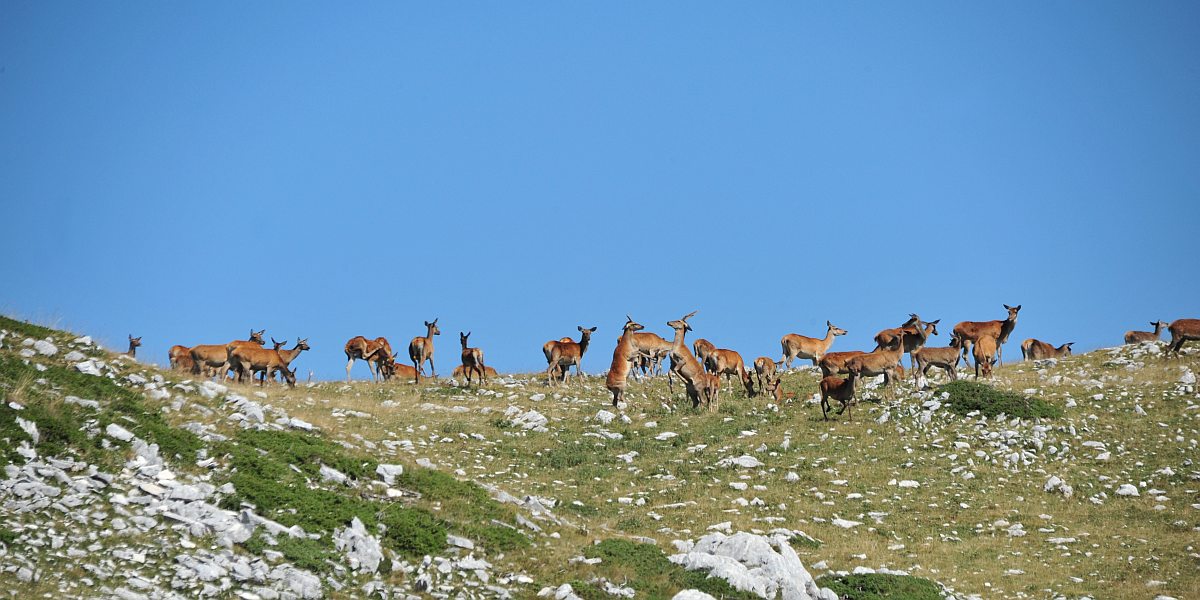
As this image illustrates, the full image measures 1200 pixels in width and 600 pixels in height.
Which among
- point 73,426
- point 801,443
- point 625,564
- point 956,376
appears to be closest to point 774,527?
A: point 625,564

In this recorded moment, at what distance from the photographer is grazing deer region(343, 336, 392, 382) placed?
38.7 m

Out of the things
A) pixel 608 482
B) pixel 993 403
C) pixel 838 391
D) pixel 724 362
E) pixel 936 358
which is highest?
pixel 724 362

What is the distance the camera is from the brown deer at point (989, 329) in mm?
35844

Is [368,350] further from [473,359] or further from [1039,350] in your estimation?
[1039,350]

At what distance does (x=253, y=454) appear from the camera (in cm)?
1658

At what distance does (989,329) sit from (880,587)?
22627mm

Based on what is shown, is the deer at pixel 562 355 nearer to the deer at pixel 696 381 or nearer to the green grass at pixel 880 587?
the deer at pixel 696 381

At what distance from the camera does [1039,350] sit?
41.3 metres

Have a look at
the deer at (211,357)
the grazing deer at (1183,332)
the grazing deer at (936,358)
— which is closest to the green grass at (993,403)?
the grazing deer at (936,358)

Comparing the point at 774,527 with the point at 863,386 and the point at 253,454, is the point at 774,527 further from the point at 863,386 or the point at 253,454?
the point at 863,386

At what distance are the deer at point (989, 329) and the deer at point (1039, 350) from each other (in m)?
5.58

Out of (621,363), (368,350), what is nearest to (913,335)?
(621,363)

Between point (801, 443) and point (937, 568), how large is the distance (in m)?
8.25

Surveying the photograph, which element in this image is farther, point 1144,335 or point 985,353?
point 1144,335
